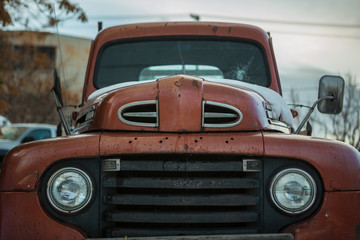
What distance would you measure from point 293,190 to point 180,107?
74 cm

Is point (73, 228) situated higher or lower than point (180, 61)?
lower

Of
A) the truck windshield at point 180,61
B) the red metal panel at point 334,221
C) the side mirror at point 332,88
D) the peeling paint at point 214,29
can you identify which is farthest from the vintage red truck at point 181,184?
the peeling paint at point 214,29

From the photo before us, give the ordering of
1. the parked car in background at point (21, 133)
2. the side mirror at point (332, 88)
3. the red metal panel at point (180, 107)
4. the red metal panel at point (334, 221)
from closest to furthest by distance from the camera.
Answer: the red metal panel at point (334, 221)
the red metal panel at point (180, 107)
the side mirror at point (332, 88)
the parked car in background at point (21, 133)

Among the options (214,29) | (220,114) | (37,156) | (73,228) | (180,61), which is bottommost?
(73,228)

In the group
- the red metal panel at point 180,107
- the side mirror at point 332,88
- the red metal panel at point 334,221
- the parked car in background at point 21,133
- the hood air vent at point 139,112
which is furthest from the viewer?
the parked car in background at point 21,133

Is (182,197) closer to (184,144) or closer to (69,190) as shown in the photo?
(184,144)

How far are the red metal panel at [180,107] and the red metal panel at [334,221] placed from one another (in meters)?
0.76

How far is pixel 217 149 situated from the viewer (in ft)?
9.99

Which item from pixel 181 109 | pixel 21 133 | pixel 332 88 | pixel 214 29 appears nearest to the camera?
pixel 181 109

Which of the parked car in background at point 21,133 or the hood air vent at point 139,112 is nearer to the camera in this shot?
the hood air vent at point 139,112

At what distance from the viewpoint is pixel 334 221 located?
10.0 feet

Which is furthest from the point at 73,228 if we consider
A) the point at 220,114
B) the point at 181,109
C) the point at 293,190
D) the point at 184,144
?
the point at 293,190

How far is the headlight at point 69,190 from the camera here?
308 cm

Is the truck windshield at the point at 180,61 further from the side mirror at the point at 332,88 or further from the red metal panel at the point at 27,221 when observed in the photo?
the red metal panel at the point at 27,221
